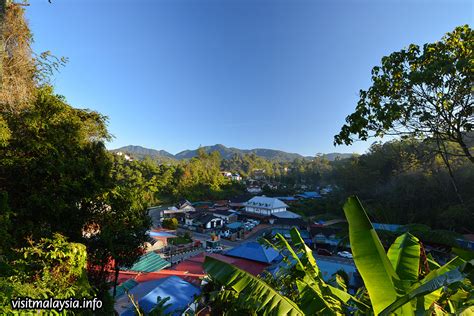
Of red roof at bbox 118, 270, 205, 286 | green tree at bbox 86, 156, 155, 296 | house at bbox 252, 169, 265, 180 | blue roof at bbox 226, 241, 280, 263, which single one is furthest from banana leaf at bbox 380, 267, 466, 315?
house at bbox 252, 169, 265, 180

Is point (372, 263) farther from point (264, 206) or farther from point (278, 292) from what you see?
point (264, 206)

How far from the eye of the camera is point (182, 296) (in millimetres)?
7582

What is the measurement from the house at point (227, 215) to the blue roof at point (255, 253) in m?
21.1

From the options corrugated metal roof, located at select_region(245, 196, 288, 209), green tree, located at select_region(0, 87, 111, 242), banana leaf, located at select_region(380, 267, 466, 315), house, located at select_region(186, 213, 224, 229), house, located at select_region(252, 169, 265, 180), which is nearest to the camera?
banana leaf, located at select_region(380, 267, 466, 315)

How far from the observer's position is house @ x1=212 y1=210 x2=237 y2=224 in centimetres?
3439

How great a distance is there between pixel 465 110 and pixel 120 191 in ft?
25.8

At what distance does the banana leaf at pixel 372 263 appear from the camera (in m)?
1.91

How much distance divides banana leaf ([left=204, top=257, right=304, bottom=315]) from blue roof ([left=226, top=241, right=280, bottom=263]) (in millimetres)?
10248


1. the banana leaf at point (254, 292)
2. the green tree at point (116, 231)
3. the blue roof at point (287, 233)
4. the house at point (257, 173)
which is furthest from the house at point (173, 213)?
the house at point (257, 173)

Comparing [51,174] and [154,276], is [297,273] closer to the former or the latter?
[51,174]

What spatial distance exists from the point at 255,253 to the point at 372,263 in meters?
11.3

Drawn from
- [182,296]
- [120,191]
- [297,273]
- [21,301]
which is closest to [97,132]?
[120,191]

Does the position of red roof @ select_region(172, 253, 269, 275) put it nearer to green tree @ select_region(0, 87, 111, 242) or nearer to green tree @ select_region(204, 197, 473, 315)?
green tree @ select_region(0, 87, 111, 242)

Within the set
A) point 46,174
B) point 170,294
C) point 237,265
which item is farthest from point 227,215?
point 46,174
